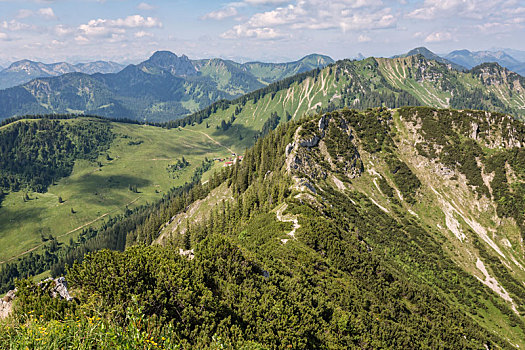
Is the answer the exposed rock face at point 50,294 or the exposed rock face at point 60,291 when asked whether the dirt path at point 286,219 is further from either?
the exposed rock face at point 50,294

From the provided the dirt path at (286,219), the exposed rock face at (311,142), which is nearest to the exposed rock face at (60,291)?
the dirt path at (286,219)

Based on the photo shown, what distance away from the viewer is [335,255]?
7388cm

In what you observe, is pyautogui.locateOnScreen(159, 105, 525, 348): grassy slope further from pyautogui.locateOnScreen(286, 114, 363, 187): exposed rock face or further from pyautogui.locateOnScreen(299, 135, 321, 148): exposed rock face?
pyautogui.locateOnScreen(299, 135, 321, 148): exposed rock face

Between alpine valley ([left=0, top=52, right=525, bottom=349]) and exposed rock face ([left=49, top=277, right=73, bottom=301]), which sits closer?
alpine valley ([left=0, top=52, right=525, bottom=349])

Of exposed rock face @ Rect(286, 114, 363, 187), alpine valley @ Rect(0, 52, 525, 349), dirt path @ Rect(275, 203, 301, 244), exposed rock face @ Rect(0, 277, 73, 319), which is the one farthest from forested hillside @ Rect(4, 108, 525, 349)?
exposed rock face @ Rect(0, 277, 73, 319)

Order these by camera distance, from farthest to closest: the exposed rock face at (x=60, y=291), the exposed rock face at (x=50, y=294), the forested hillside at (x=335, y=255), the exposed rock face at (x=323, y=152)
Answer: the exposed rock face at (x=323, y=152), the exposed rock face at (x=50, y=294), the exposed rock face at (x=60, y=291), the forested hillside at (x=335, y=255)

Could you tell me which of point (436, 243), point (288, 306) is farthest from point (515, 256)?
point (288, 306)

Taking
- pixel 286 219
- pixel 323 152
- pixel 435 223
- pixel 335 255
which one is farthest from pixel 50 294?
pixel 435 223

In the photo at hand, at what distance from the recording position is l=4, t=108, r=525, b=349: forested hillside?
26.0 metres

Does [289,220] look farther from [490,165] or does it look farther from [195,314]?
[490,165]

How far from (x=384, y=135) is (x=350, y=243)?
4949 inches

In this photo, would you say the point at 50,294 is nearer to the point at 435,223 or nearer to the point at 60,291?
the point at 60,291

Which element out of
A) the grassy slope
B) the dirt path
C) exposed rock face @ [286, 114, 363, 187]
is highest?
exposed rock face @ [286, 114, 363, 187]

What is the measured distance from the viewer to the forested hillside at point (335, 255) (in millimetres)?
25953
